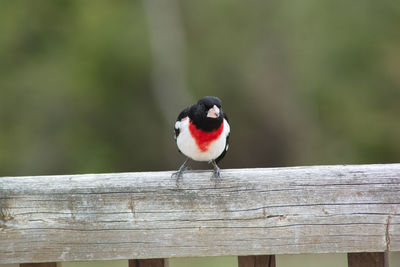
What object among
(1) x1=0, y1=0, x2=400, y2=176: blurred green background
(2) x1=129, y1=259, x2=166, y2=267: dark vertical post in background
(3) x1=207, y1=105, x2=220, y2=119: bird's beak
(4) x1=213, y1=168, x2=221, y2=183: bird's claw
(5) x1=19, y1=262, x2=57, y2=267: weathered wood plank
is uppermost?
(1) x1=0, y1=0, x2=400, y2=176: blurred green background

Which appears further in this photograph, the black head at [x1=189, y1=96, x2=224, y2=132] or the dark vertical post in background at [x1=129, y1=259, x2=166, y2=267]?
the black head at [x1=189, y1=96, x2=224, y2=132]

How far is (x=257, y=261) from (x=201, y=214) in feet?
0.87

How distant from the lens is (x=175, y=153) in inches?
452

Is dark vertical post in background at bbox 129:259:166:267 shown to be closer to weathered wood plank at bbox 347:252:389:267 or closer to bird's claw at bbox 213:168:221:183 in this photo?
bird's claw at bbox 213:168:221:183

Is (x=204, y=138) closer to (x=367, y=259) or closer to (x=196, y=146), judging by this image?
(x=196, y=146)

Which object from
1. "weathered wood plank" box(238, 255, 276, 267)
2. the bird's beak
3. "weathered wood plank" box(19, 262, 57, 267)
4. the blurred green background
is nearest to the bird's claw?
"weathered wood plank" box(238, 255, 276, 267)

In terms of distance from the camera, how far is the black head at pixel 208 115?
338 cm

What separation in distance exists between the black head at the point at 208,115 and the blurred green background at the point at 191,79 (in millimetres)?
6940

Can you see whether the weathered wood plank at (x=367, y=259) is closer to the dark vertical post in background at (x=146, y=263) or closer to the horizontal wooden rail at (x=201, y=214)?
the horizontal wooden rail at (x=201, y=214)

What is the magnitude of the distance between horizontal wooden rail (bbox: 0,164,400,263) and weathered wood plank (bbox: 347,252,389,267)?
0.16ft

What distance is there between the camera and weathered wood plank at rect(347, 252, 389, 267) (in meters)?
1.92

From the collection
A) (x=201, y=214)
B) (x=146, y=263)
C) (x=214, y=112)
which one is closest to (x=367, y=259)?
(x=201, y=214)

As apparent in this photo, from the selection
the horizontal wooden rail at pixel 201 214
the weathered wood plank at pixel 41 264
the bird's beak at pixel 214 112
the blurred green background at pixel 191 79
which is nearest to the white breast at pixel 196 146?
the bird's beak at pixel 214 112

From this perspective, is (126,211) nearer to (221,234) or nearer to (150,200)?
(150,200)
